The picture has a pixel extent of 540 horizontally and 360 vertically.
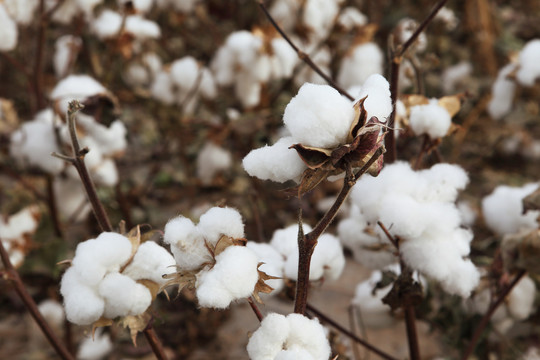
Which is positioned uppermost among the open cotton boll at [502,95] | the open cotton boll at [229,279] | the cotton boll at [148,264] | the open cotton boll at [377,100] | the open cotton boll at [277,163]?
the open cotton boll at [502,95]

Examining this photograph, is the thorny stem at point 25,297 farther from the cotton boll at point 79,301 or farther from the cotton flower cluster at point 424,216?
the cotton flower cluster at point 424,216

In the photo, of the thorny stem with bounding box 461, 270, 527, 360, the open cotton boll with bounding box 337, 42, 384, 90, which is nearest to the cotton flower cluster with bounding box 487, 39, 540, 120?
the open cotton boll with bounding box 337, 42, 384, 90

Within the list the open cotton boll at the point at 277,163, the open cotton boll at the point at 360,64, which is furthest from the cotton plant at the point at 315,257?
the open cotton boll at the point at 360,64

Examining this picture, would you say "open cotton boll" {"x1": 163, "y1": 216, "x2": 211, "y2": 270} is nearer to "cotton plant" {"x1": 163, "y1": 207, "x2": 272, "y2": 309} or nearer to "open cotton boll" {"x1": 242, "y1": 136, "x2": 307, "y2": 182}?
"cotton plant" {"x1": 163, "y1": 207, "x2": 272, "y2": 309}

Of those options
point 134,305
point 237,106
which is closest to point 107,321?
point 134,305

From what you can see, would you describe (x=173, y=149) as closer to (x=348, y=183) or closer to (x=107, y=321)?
(x=107, y=321)

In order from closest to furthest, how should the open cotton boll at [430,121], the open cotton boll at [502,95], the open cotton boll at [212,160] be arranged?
the open cotton boll at [430,121]
the open cotton boll at [502,95]
the open cotton boll at [212,160]

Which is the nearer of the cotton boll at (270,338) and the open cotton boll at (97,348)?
the cotton boll at (270,338)
